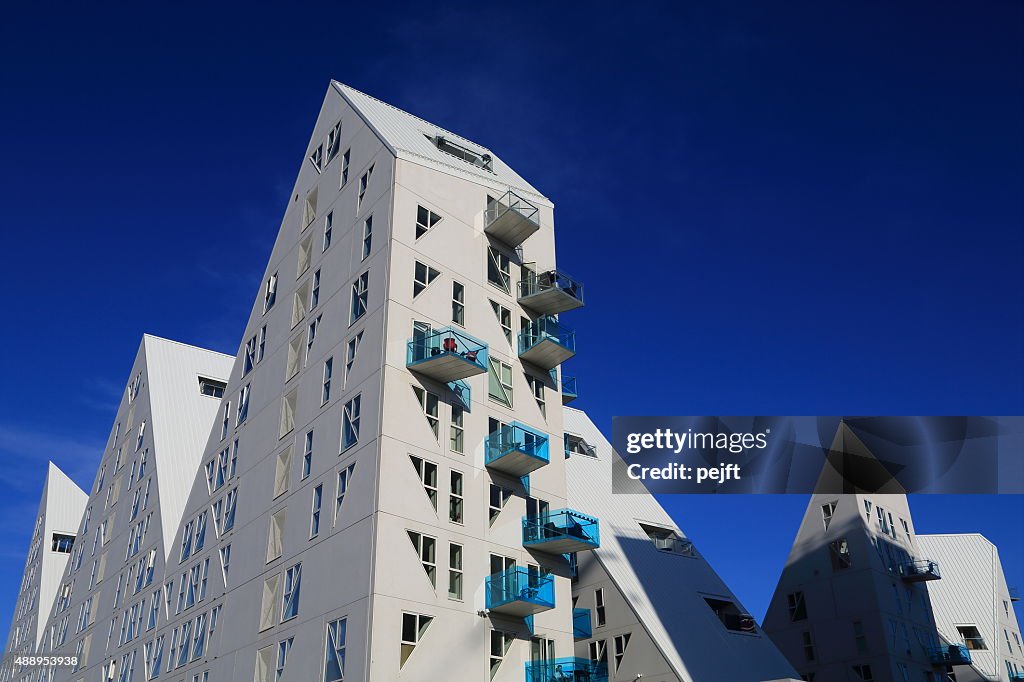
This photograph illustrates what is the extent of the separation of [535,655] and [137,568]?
3613 centimetres

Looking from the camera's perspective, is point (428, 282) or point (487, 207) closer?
point (428, 282)

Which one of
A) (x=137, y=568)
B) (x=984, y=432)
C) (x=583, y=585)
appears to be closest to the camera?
(x=984, y=432)

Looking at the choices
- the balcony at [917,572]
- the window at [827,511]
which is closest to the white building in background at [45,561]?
the window at [827,511]

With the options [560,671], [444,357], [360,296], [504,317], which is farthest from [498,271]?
[560,671]

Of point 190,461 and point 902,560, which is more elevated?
point 190,461

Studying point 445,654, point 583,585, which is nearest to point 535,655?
point 445,654

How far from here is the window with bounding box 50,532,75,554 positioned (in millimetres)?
101200

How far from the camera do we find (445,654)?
36688mm

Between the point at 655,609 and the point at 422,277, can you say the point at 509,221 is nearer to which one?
the point at 422,277

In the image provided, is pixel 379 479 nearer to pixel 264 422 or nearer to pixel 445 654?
pixel 445 654

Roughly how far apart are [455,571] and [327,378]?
11.9 metres

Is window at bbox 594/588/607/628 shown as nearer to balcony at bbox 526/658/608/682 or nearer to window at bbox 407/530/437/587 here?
balcony at bbox 526/658/608/682

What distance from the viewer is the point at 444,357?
40125 millimetres

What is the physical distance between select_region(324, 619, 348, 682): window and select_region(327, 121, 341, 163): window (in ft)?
88.2
